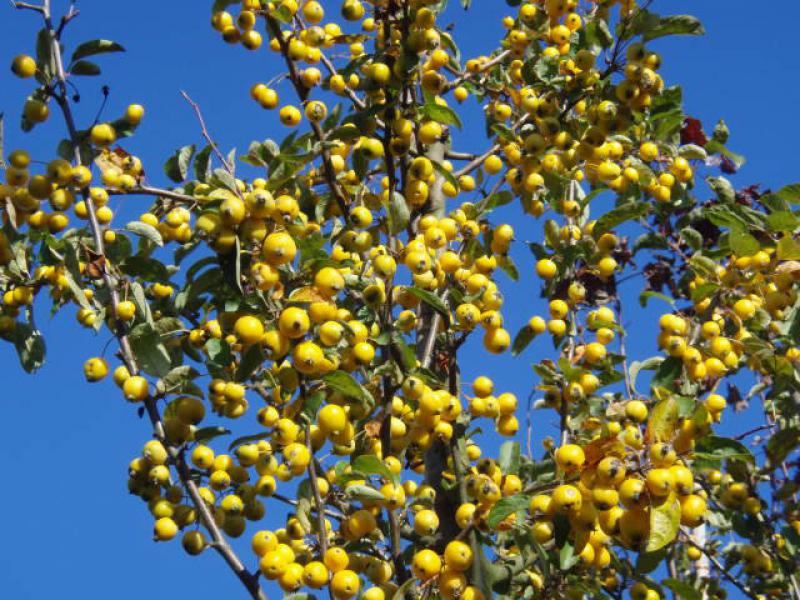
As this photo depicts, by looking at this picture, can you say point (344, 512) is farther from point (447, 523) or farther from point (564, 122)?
point (564, 122)

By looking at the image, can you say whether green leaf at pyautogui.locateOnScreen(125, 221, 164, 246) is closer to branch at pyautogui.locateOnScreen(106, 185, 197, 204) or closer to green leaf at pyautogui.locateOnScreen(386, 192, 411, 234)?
branch at pyautogui.locateOnScreen(106, 185, 197, 204)

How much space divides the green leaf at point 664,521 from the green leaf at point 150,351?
6.08ft

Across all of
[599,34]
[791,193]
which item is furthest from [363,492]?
[599,34]

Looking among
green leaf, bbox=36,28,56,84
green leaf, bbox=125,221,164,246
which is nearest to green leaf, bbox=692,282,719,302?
green leaf, bbox=125,221,164,246

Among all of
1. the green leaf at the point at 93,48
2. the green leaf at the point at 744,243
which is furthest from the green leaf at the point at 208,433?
the green leaf at the point at 744,243

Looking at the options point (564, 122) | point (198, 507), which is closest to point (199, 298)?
point (198, 507)

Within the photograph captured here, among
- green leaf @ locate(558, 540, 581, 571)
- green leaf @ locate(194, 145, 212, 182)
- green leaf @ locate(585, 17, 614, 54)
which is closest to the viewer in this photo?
green leaf @ locate(558, 540, 581, 571)

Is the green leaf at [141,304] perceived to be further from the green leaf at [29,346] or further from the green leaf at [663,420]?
the green leaf at [663,420]

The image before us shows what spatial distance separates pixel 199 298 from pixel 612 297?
260cm

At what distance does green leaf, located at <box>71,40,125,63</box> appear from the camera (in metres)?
3.81

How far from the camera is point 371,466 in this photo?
10.8 feet

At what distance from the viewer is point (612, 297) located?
5.45 m

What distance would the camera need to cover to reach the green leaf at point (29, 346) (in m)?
3.90

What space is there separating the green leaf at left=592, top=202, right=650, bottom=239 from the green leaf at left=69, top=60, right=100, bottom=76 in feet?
7.94
